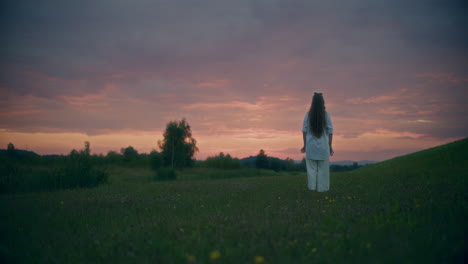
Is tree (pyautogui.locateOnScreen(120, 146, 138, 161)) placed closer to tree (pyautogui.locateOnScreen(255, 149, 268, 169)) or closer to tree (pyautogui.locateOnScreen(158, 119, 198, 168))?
tree (pyautogui.locateOnScreen(158, 119, 198, 168))

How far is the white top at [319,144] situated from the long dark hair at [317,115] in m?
0.18

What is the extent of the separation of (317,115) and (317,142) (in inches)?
40.4

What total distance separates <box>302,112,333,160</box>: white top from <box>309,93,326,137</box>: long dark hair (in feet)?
0.59

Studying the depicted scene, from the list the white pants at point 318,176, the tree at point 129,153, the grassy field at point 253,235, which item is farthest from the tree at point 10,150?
the tree at point 129,153

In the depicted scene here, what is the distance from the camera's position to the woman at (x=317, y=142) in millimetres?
10211

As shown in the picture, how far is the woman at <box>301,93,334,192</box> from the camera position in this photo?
1021 cm

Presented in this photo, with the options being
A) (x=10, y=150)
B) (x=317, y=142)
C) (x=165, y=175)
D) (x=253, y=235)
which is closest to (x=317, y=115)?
(x=317, y=142)

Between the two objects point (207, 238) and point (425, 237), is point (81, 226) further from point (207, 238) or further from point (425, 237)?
point (425, 237)

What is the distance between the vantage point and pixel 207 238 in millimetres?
4699

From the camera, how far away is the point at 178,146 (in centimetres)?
5628

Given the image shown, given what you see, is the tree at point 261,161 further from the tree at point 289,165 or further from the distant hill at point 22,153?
the distant hill at point 22,153

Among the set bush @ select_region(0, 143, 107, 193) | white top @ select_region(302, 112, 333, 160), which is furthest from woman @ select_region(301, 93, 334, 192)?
bush @ select_region(0, 143, 107, 193)

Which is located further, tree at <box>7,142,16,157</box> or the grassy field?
tree at <box>7,142,16,157</box>

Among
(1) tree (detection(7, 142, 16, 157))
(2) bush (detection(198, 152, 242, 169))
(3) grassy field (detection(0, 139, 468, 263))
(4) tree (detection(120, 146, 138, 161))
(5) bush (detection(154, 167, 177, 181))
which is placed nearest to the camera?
(3) grassy field (detection(0, 139, 468, 263))
